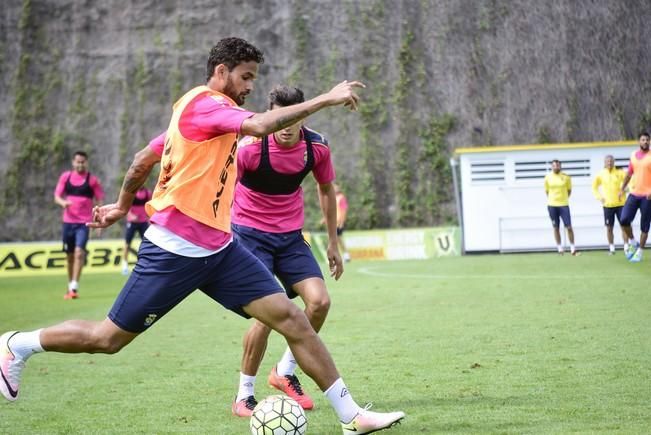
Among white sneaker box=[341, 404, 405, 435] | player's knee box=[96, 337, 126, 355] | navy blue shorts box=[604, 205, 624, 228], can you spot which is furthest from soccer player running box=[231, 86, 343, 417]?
navy blue shorts box=[604, 205, 624, 228]

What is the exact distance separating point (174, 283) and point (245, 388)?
1.53 meters

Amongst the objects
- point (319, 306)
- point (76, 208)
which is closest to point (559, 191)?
point (76, 208)

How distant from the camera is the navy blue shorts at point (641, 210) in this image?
20.4m

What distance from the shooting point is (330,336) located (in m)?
10.4

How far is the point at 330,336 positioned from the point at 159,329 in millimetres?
2678

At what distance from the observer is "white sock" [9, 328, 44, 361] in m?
5.53

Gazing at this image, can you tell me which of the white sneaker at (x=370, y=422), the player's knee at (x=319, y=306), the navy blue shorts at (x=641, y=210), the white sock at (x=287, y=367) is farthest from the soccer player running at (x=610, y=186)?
the white sneaker at (x=370, y=422)

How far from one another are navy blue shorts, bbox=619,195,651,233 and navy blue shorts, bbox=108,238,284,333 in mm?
16507

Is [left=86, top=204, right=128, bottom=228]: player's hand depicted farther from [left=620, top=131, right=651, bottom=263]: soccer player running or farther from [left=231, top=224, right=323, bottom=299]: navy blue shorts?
[left=620, top=131, right=651, bottom=263]: soccer player running

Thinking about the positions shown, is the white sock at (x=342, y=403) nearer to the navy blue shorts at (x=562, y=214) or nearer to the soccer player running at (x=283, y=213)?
the soccer player running at (x=283, y=213)

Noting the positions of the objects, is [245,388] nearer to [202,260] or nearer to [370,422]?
[370,422]

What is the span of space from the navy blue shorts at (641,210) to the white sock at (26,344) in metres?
17.1

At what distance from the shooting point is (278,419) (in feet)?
17.5

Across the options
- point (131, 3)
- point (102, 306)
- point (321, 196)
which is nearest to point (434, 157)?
point (131, 3)
